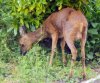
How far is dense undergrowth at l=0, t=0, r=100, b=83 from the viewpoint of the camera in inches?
302

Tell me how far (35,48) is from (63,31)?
75cm

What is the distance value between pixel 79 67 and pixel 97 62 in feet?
2.22

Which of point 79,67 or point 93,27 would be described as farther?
point 93,27

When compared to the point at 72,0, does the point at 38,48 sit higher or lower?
lower

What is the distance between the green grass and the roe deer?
0.62 feet

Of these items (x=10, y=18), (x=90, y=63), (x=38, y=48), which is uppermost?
(x=10, y=18)

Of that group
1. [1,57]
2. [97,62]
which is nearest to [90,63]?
[97,62]

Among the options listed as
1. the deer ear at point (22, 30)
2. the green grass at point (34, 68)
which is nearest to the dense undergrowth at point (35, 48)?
the green grass at point (34, 68)

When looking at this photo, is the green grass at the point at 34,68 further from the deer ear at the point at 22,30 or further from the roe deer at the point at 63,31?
the deer ear at the point at 22,30

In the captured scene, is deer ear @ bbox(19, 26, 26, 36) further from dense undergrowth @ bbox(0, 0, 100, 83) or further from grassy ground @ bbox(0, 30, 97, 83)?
grassy ground @ bbox(0, 30, 97, 83)

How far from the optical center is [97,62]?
8.89 metres

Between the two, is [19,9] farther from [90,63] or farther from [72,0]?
[90,63]

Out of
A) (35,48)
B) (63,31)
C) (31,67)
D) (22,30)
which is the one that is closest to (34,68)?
(31,67)

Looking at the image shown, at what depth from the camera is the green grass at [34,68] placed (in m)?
7.50
